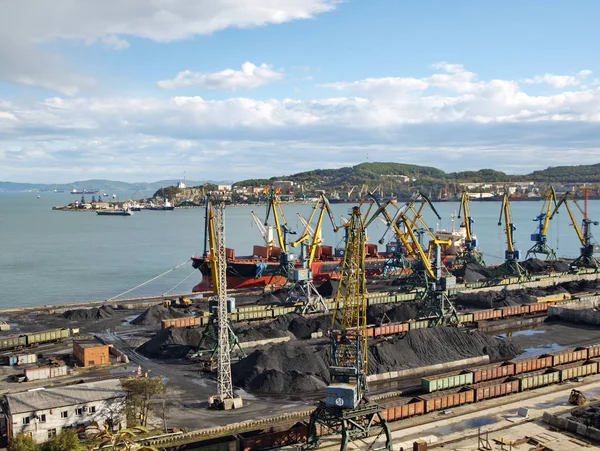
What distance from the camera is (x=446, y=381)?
30859mm

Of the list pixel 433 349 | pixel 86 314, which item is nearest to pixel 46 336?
pixel 86 314

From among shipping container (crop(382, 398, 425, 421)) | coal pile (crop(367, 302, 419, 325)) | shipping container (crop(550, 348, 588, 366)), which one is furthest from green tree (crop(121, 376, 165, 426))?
coal pile (crop(367, 302, 419, 325))

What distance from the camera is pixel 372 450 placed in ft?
74.5

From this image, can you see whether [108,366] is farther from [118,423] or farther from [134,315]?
[134,315]

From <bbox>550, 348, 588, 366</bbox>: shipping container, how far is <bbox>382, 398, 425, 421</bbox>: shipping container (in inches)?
473

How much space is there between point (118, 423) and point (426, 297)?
93.7 feet

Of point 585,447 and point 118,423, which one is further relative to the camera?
point 118,423

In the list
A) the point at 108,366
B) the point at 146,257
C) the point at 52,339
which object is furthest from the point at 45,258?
the point at 108,366

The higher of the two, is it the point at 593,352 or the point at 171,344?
the point at 171,344

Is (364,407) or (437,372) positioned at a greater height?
(364,407)

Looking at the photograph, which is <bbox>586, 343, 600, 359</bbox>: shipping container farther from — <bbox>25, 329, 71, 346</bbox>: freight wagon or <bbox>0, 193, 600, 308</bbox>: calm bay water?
<bbox>0, 193, 600, 308</bbox>: calm bay water

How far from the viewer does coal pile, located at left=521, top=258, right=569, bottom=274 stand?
74438mm

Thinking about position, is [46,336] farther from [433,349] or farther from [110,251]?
[110,251]

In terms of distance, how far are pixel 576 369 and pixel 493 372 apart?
15.2 ft
